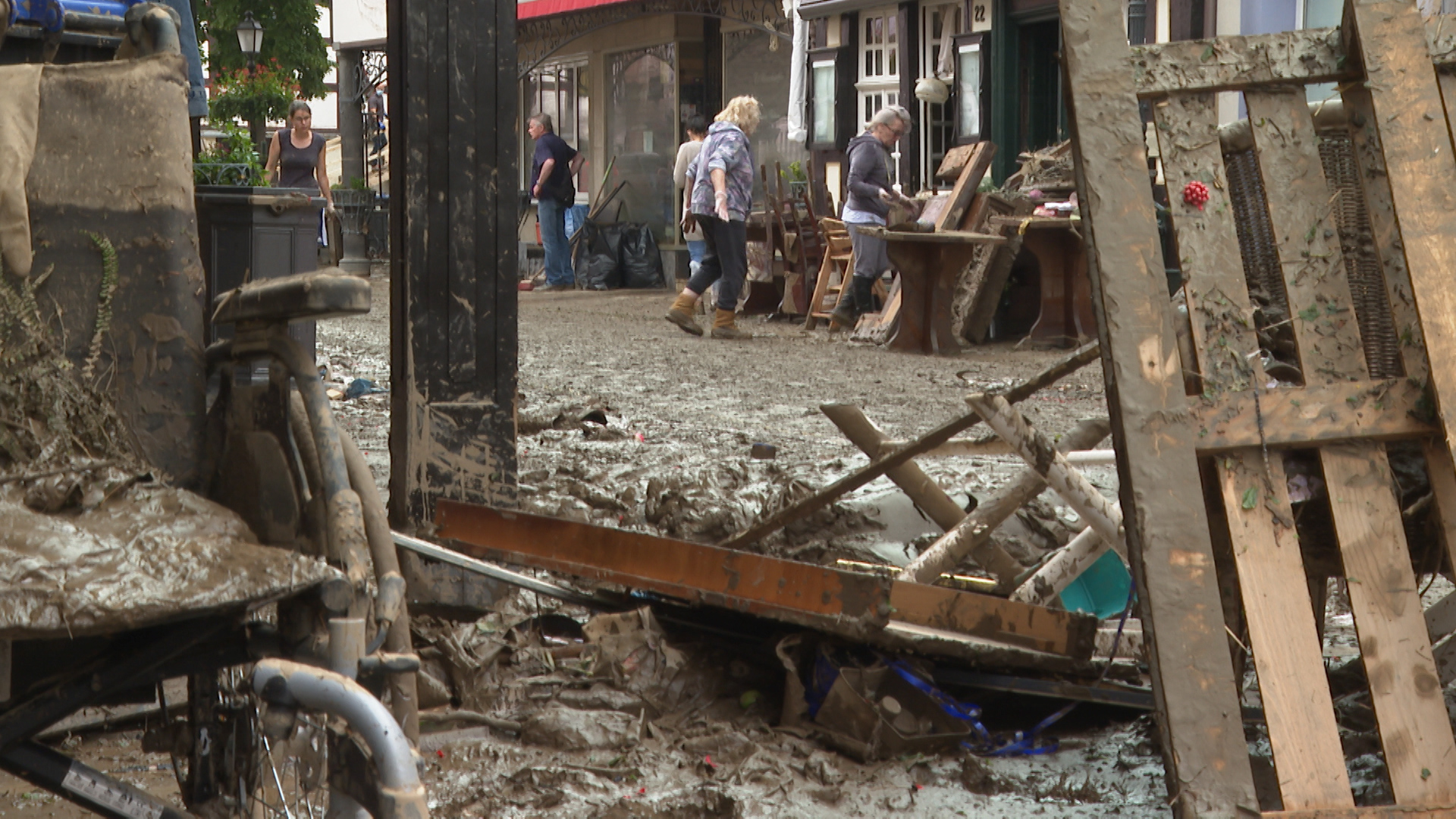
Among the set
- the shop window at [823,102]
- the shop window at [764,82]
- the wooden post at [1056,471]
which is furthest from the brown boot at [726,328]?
the wooden post at [1056,471]

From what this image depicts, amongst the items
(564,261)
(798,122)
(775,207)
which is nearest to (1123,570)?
(775,207)

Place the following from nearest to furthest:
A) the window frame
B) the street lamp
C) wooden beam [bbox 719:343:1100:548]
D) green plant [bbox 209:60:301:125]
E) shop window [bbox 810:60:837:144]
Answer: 1. wooden beam [bbox 719:343:1100:548]
2. the window frame
3. shop window [bbox 810:60:837:144]
4. the street lamp
5. green plant [bbox 209:60:301:125]

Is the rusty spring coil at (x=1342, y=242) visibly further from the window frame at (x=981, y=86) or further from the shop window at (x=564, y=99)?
the shop window at (x=564, y=99)

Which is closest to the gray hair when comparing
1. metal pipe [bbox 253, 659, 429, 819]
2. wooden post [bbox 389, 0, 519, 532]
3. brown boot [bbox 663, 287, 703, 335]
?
brown boot [bbox 663, 287, 703, 335]

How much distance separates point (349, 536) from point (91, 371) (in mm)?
789

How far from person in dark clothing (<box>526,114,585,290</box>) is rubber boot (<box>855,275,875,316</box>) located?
5.92 metres

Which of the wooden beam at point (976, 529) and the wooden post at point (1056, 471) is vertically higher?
the wooden post at point (1056, 471)

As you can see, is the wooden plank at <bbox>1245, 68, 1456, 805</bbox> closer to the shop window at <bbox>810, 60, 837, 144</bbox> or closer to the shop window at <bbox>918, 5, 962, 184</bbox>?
the shop window at <bbox>918, 5, 962, 184</bbox>

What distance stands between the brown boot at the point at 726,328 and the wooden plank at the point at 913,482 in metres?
7.40

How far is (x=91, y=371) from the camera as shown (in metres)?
2.47

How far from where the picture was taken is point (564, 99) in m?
22.0

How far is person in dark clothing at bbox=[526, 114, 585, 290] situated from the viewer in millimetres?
16406

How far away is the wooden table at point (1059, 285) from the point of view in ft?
33.4

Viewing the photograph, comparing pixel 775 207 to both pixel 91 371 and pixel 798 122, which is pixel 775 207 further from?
pixel 91 371
